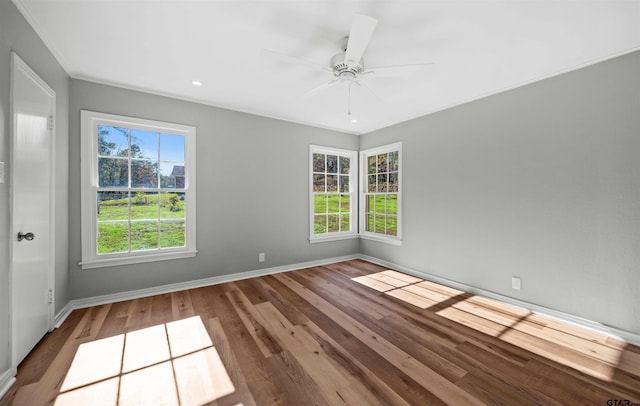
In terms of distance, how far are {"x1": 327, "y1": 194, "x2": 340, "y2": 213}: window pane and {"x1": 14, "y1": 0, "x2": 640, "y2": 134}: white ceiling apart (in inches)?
83.9

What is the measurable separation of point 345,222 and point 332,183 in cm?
83

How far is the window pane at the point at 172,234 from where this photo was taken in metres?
3.30

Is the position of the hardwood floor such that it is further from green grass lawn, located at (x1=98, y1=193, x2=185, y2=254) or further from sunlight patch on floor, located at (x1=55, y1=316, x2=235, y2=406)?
green grass lawn, located at (x1=98, y1=193, x2=185, y2=254)

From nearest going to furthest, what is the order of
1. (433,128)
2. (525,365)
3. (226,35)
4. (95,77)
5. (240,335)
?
(525,365)
(226,35)
(240,335)
(95,77)
(433,128)

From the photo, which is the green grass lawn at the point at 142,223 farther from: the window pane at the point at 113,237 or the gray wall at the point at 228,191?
the gray wall at the point at 228,191

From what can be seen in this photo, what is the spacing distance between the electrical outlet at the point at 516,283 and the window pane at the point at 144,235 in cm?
439

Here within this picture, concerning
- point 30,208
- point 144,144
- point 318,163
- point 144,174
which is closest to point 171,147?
point 144,144

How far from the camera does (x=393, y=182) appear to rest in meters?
4.49

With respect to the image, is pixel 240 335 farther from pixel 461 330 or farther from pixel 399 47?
pixel 399 47

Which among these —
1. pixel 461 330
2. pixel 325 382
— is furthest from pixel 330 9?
pixel 461 330

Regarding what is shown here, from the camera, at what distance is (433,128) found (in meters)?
3.75

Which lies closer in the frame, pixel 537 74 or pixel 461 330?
pixel 461 330

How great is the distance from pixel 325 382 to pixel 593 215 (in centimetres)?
288

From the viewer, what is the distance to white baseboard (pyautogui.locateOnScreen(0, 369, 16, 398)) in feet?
5.24
